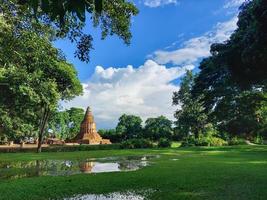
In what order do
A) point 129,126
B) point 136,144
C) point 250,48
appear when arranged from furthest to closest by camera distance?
point 129,126, point 136,144, point 250,48

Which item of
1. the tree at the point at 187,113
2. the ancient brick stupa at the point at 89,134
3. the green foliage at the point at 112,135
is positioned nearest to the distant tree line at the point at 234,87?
→ the tree at the point at 187,113

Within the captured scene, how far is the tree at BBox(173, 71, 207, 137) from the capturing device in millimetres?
70375

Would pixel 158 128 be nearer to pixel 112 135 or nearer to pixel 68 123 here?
pixel 112 135

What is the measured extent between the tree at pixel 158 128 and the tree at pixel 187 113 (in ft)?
10.2

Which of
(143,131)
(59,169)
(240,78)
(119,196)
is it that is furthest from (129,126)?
(119,196)

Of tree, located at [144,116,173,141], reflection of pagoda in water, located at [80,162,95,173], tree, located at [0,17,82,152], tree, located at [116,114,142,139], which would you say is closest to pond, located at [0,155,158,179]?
reflection of pagoda in water, located at [80,162,95,173]

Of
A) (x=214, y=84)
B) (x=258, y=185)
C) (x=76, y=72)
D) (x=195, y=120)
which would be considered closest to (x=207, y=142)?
(x=195, y=120)

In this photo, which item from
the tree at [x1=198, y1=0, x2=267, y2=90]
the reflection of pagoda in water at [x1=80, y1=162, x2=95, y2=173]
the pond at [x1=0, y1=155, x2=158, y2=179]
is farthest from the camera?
the reflection of pagoda in water at [x1=80, y1=162, x2=95, y2=173]

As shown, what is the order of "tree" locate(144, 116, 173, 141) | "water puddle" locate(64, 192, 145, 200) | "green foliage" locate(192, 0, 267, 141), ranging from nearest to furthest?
"water puddle" locate(64, 192, 145, 200), "green foliage" locate(192, 0, 267, 141), "tree" locate(144, 116, 173, 141)

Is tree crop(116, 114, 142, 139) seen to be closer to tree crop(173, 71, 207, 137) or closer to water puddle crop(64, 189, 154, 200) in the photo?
tree crop(173, 71, 207, 137)

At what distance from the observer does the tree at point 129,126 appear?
81412 mm

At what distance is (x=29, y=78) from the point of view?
25547 millimetres

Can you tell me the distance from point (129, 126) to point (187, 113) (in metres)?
22.3

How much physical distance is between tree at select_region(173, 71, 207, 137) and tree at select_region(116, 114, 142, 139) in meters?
12.3
